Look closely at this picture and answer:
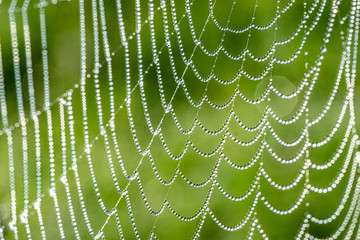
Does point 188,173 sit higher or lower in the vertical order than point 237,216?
higher

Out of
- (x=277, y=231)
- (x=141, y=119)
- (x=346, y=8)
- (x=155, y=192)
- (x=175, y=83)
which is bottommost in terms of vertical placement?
(x=277, y=231)

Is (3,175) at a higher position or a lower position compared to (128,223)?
higher

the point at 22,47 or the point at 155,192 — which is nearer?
the point at 22,47

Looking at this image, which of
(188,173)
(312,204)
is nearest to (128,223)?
(188,173)

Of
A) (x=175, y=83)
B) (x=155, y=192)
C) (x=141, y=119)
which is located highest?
(x=175, y=83)

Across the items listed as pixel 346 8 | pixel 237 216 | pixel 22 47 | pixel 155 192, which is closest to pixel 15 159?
pixel 22 47

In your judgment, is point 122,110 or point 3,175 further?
point 122,110

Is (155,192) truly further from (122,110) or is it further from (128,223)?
(122,110)

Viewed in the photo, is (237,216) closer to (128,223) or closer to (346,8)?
(128,223)
